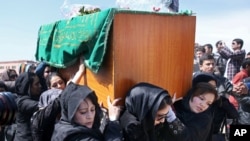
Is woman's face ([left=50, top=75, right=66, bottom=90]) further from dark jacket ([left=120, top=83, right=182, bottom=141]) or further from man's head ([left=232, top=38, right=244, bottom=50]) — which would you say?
man's head ([left=232, top=38, right=244, bottom=50])

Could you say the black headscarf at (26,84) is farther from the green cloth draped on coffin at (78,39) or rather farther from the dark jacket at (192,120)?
the dark jacket at (192,120)

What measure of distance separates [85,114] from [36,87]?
4.13ft

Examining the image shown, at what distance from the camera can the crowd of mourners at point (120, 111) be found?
234 cm

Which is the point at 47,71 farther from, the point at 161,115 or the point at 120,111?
the point at 161,115

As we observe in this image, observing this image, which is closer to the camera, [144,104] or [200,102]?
[144,104]

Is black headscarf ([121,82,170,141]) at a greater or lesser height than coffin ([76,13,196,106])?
lesser

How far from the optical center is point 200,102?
295 centimetres

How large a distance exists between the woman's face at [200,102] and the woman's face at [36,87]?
148 cm

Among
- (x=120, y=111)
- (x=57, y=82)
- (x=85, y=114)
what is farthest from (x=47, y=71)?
(x=85, y=114)

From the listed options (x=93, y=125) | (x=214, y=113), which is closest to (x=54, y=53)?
(x=93, y=125)

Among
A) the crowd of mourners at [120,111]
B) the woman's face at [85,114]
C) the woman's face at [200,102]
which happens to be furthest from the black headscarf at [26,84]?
the woman's face at [200,102]

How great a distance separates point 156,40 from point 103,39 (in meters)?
0.44

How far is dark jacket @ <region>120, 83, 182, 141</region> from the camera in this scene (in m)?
2.39

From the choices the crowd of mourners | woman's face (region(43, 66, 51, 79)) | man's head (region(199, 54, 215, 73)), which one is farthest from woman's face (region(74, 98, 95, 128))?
man's head (region(199, 54, 215, 73))
